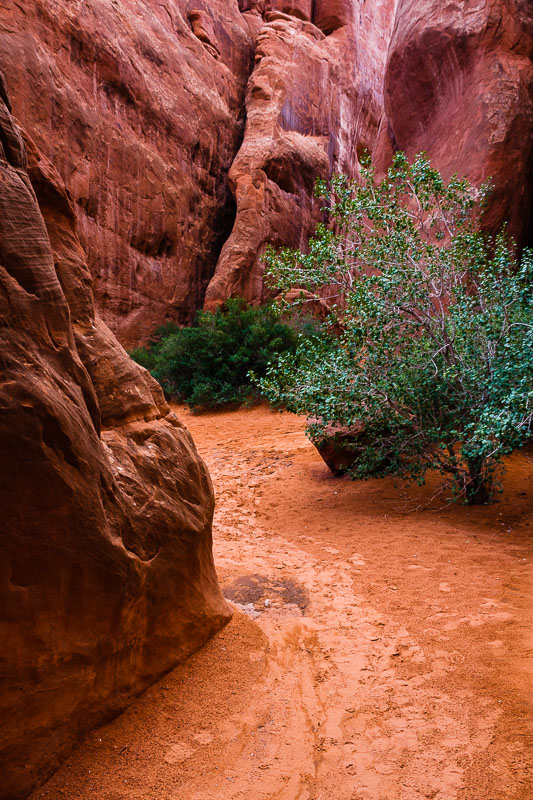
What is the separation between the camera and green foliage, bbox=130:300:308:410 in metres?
11.4

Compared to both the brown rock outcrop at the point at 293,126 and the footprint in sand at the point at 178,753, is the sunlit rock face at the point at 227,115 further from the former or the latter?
the footprint in sand at the point at 178,753

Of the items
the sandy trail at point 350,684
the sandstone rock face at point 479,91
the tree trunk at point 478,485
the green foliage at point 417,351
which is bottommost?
A: the sandy trail at point 350,684

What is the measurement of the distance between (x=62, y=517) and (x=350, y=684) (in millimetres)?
1851

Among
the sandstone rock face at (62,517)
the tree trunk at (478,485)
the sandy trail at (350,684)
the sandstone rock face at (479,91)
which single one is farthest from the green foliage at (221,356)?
the sandstone rock face at (62,517)

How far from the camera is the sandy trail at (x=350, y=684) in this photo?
2.11 meters

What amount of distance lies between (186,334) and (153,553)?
9.99 meters

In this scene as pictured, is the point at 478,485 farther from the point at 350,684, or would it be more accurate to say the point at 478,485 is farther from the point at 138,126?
the point at 138,126

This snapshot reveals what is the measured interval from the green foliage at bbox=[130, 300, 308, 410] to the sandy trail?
6427 millimetres

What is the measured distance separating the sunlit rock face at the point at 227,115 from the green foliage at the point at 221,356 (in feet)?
7.17

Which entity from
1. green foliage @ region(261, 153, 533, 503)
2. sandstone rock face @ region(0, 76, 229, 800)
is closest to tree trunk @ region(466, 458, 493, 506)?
green foliage @ region(261, 153, 533, 503)

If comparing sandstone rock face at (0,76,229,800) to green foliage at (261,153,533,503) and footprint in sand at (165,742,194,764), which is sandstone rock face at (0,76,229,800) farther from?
green foliage at (261,153,533,503)

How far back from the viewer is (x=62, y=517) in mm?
2004

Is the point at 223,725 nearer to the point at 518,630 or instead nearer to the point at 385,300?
the point at 518,630

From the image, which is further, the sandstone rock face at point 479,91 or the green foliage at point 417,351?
the sandstone rock face at point 479,91
